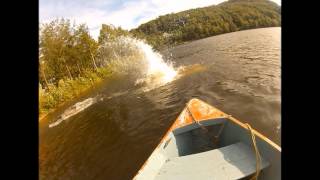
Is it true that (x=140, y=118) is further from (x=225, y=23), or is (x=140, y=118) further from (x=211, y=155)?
(x=225, y=23)

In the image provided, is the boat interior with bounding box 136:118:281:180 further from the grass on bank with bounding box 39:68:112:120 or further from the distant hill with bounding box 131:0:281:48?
the distant hill with bounding box 131:0:281:48

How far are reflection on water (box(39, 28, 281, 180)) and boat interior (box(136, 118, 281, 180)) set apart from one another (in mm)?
2444

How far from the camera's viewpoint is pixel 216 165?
653 cm

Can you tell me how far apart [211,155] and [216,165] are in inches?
21.1

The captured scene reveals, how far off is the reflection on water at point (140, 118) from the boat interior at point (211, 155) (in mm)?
2444

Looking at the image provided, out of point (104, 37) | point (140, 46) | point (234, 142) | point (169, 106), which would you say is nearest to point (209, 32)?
point (140, 46)

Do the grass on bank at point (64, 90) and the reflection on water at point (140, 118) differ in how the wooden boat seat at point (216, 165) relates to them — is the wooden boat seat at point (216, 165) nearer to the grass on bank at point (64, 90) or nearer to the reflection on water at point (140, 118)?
the reflection on water at point (140, 118)

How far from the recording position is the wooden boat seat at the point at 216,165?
20.1ft

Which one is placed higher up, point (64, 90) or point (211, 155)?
point (211, 155)

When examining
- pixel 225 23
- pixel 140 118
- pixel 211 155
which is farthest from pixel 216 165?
pixel 225 23

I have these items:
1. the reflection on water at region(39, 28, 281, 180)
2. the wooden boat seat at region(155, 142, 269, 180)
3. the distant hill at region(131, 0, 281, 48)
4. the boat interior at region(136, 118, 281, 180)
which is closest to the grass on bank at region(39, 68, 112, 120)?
the reflection on water at region(39, 28, 281, 180)

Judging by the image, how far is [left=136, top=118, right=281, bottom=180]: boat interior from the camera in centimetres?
611
